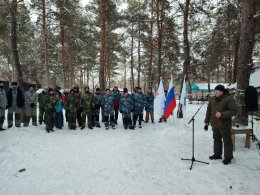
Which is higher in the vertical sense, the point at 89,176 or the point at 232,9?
the point at 232,9

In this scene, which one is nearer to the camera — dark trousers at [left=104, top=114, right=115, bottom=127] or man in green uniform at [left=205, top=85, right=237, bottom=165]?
man in green uniform at [left=205, top=85, right=237, bottom=165]

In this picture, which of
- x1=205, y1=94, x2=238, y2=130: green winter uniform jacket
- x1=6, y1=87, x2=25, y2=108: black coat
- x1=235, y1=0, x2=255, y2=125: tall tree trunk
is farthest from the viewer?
x1=6, y1=87, x2=25, y2=108: black coat

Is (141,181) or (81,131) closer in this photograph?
(141,181)

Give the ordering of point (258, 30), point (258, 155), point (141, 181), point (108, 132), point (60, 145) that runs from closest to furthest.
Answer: point (141, 181)
point (258, 155)
point (60, 145)
point (108, 132)
point (258, 30)

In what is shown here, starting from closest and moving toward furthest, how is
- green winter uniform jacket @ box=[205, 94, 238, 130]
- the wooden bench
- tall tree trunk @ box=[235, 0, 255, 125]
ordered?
1. green winter uniform jacket @ box=[205, 94, 238, 130]
2. the wooden bench
3. tall tree trunk @ box=[235, 0, 255, 125]

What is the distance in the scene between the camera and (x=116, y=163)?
5.98 metres

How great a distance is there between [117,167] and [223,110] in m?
2.95

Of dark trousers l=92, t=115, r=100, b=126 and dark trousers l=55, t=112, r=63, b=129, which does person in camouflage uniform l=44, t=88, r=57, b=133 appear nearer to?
dark trousers l=55, t=112, r=63, b=129

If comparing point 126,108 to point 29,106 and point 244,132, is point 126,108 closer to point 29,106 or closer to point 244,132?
point 29,106

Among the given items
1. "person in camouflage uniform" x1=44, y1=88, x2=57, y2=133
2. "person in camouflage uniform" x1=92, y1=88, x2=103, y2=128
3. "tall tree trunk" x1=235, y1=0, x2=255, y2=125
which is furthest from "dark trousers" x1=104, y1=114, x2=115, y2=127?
"tall tree trunk" x1=235, y1=0, x2=255, y2=125

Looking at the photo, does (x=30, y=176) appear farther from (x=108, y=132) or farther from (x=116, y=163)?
(x=108, y=132)

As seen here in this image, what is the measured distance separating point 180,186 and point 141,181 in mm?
790

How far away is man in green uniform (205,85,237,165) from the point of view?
5720mm

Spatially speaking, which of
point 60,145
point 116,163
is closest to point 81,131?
point 60,145
